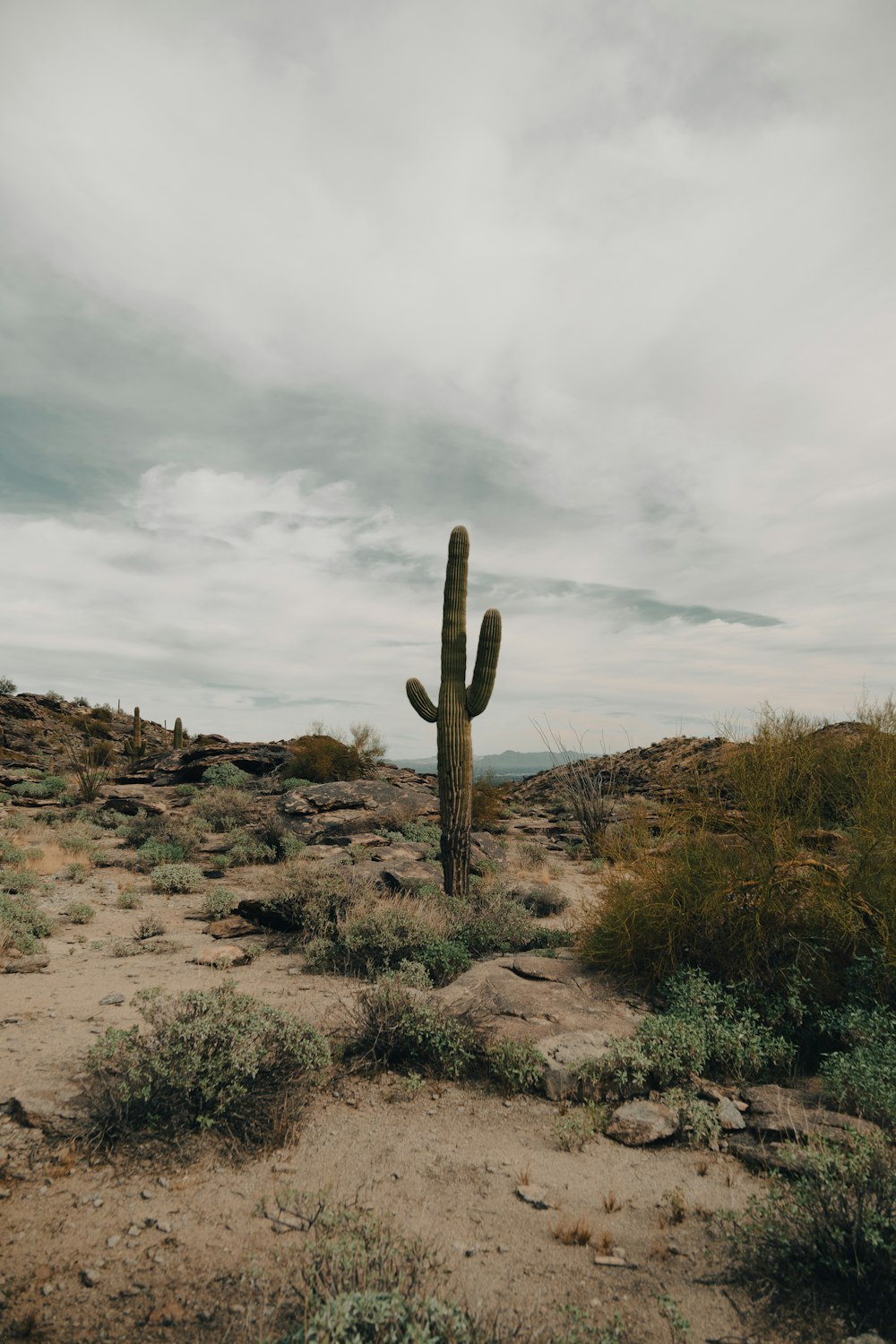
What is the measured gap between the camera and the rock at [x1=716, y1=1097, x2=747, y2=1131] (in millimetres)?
4500

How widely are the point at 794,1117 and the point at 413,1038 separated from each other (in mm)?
2743

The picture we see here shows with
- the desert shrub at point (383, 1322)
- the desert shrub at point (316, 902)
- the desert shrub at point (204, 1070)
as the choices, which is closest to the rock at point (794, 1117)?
the desert shrub at point (383, 1322)

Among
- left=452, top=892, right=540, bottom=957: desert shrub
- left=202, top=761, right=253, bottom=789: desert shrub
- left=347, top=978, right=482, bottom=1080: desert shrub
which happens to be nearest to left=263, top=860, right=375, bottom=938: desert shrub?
left=452, top=892, right=540, bottom=957: desert shrub

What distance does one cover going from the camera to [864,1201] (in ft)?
10.2

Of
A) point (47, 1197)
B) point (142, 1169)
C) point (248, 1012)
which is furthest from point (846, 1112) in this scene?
point (47, 1197)

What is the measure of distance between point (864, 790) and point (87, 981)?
8.44 meters

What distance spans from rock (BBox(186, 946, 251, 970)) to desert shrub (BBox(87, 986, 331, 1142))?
2965 millimetres

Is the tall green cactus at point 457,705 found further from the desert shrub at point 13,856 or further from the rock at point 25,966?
the desert shrub at point 13,856

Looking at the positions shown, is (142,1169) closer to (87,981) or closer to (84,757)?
(87,981)

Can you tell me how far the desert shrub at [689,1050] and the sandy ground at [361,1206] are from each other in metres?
0.58

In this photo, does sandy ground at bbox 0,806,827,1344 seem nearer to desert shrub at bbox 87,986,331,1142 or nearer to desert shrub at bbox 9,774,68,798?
desert shrub at bbox 87,986,331,1142

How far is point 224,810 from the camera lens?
1736 centimetres

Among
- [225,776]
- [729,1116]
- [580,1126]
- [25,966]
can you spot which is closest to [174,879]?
[25,966]

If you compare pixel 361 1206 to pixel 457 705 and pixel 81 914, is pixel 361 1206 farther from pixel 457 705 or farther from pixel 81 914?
pixel 457 705
